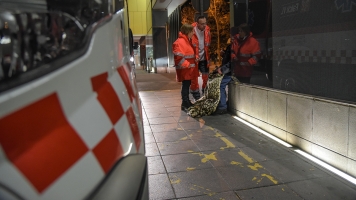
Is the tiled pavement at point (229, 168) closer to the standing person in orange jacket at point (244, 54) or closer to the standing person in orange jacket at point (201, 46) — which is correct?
the standing person in orange jacket at point (244, 54)

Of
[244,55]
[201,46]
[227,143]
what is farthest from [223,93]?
[227,143]

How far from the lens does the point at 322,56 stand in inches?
140

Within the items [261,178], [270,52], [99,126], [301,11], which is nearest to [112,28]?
[99,126]

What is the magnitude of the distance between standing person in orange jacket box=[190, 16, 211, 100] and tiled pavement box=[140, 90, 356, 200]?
1.48 metres

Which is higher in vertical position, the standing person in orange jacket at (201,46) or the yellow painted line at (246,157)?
the standing person in orange jacket at (201,46)

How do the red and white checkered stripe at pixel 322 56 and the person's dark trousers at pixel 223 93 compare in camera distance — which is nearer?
the red and white checkered stripe at pixel 322 56

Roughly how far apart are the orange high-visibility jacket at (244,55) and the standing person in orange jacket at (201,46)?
0.70 m

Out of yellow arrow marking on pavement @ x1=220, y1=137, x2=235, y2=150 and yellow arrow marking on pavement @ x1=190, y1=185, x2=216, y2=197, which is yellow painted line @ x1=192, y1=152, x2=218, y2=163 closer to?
yellow arrow marking on pavement @ x1=220, y1=137, x2=235, y2=150

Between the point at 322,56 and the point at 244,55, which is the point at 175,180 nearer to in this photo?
the point at 322,56

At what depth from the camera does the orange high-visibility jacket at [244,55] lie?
17.6 ft

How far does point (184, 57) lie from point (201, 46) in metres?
0.68

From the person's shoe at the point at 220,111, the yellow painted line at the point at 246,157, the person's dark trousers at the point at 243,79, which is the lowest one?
the yellow painted line at the point at 246,157

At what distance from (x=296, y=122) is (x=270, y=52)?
1.50 m

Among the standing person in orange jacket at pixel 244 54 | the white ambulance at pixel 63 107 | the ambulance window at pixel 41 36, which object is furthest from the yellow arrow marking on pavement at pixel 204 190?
the standing person in orange jacket at pixel 244 54
